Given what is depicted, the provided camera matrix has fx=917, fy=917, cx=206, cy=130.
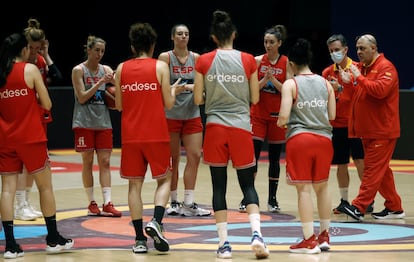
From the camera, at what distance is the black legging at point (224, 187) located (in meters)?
8.26

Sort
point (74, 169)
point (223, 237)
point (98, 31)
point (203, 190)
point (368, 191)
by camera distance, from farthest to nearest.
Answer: point (98, 31)
point (74, 169)
point (203, 190)
point (368, 191)
point (223, 237)

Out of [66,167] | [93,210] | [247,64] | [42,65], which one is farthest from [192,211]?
[66,167]

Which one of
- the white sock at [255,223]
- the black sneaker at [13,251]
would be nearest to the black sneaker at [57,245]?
the black sneaker at [13,251]

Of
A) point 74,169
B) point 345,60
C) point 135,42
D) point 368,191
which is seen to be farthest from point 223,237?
point 74,169

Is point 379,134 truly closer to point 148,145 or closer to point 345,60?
point 345,60

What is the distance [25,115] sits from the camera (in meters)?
8.30

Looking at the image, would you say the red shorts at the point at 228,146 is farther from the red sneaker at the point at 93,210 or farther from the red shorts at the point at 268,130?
the red sneaker at the point at 93,210

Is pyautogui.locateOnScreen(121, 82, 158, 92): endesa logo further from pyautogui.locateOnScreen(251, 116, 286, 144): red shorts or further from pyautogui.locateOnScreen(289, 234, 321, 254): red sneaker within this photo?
pyautogui.locateOnScreen(251, 116, 286, 144): red shorts

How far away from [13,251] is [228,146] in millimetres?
2139

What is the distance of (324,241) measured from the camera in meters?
8.40

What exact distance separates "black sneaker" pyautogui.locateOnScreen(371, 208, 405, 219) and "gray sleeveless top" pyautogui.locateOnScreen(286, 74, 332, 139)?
7.96 ft

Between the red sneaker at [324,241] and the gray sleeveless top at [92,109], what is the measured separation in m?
3.50

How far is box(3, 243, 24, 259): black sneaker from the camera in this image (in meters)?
8.13

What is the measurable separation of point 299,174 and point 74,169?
8.72 meters
